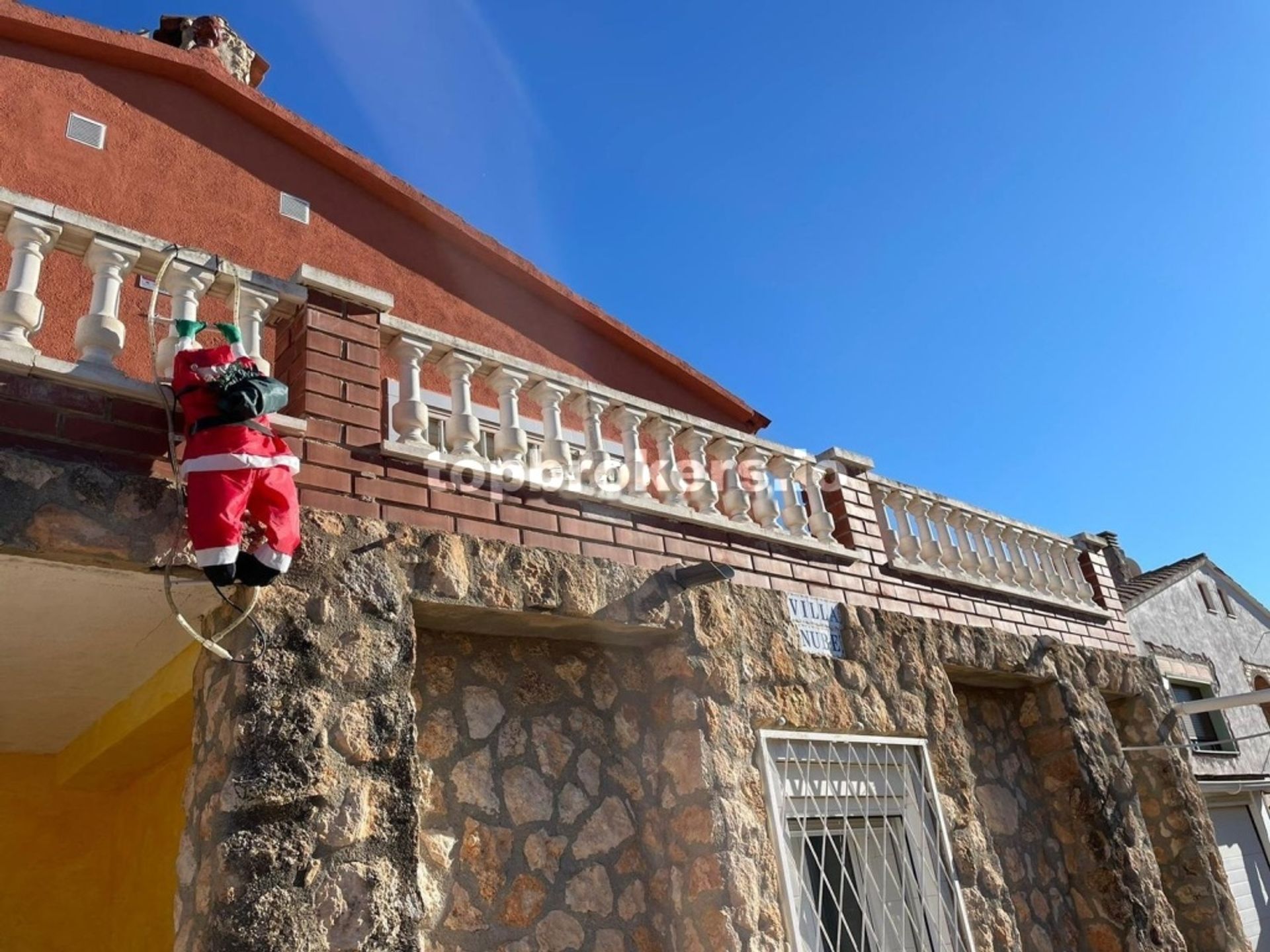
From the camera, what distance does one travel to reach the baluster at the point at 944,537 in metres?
6.98

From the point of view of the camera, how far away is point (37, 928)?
5164 millimetres

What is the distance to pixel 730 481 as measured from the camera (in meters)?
5.70

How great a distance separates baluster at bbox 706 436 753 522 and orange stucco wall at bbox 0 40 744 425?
129 inches

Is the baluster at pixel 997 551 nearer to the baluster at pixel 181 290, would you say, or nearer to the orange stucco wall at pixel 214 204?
the orange stucco wall at pixel 214 204

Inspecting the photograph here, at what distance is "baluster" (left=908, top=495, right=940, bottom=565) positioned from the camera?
682cm

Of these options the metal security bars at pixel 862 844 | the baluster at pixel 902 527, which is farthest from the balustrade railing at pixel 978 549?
the metal security bars at pixel 862 844

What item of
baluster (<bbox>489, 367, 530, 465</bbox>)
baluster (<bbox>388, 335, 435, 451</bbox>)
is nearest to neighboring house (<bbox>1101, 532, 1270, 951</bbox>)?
baluster (<bbox>489, 367, 530, 465</bbox>)

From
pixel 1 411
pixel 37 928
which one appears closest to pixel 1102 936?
pixel 37 928

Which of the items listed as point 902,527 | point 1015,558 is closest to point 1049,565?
point 1015,558

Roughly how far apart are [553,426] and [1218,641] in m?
14.6

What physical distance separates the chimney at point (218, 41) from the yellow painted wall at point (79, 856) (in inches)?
245

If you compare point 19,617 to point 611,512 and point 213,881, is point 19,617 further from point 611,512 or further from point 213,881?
point 611,512

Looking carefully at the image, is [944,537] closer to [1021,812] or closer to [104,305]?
[1021,812]

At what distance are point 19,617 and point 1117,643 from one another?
7.92m
